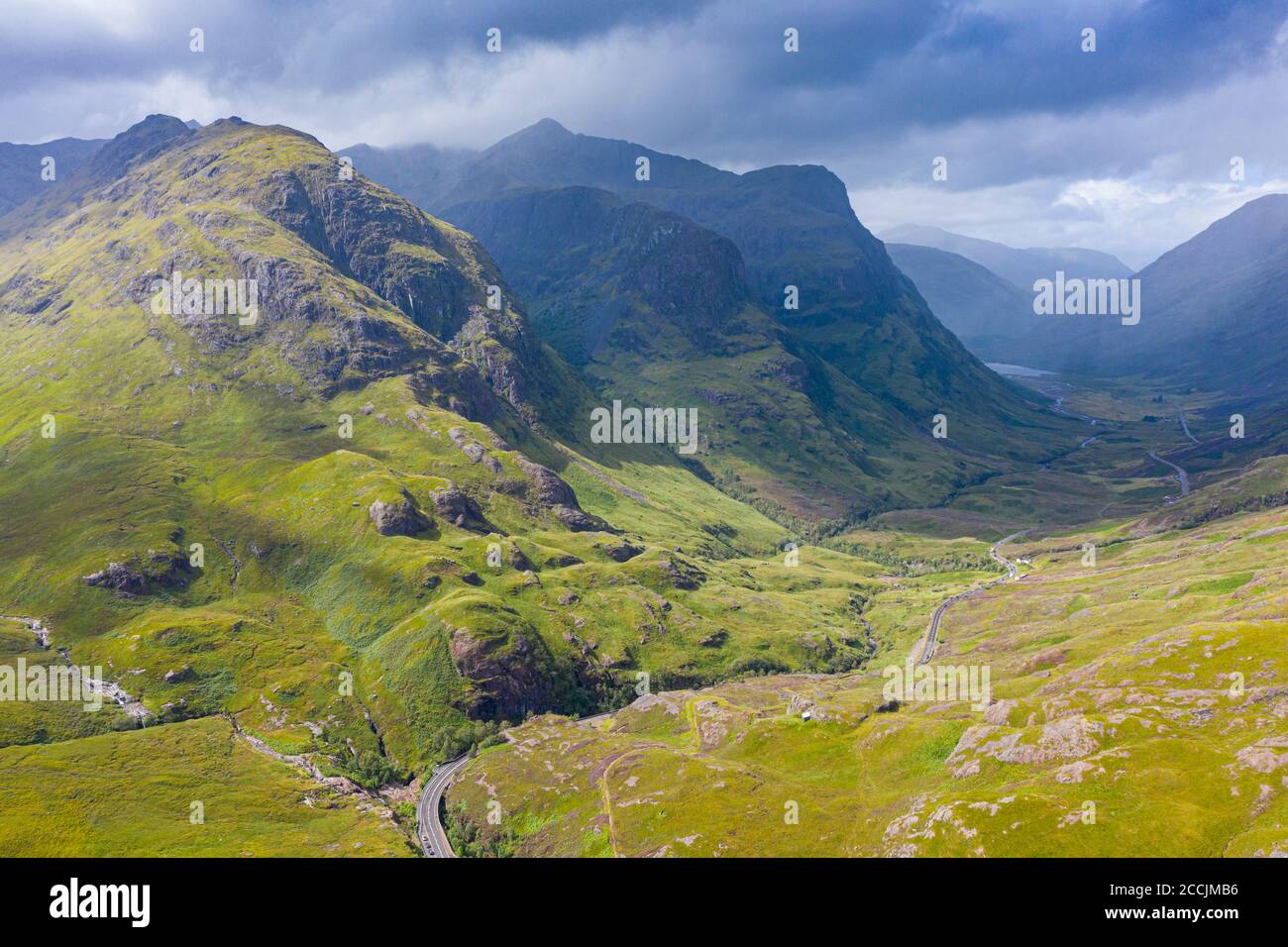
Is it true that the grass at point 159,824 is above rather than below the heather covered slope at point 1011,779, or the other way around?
below

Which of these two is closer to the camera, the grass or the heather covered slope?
the heather covered slope

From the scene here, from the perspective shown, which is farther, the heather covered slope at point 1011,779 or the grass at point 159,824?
the grass at point 159,824

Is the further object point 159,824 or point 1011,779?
point 159,824

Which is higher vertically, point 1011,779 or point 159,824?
point 1011,779

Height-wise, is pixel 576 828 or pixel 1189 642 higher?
pixel 1189 642

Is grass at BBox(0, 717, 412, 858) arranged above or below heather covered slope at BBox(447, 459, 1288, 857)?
below

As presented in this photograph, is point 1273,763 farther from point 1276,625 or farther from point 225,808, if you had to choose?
point 225,808
